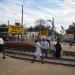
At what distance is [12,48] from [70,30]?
101868 millimetres

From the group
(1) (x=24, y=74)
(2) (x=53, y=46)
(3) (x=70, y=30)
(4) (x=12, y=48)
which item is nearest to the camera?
(1) (x=24, y=74)

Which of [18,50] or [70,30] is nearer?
[18,50]

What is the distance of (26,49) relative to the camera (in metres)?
37.5

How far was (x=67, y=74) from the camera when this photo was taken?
54.9ft

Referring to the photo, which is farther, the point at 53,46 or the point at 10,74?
the point at 53,46

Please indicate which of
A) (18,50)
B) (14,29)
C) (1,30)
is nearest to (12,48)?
(18,50)

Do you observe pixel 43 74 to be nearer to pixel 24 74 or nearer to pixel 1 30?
pixel 24 74

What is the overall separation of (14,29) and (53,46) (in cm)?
2873

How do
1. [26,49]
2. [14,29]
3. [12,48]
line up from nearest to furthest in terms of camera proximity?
[26,49] < [12,48] < [14,29]

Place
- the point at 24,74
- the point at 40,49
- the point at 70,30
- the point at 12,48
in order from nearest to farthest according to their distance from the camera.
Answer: the point at 24,74, the point at 40,49, the point at 12,48, the point at 70,30

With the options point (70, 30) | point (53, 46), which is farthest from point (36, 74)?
point (70, 30)

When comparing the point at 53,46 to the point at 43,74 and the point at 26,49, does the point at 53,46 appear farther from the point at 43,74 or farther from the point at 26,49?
the point at 43,74

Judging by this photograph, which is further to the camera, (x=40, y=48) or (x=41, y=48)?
(x=41, y=48)

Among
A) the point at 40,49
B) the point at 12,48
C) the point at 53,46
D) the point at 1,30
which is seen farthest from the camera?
the point at 1,30
